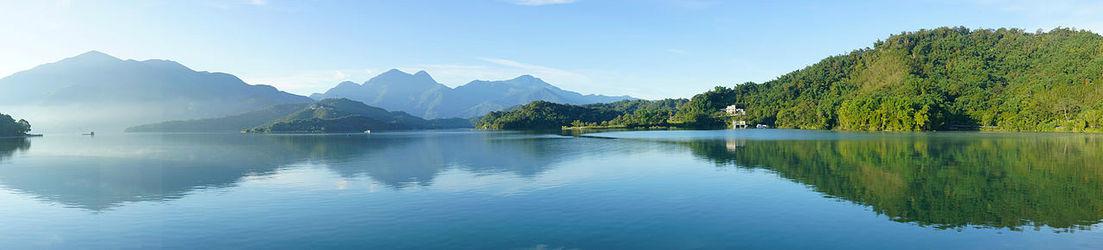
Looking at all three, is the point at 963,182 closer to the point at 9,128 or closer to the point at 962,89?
the point at 962,89

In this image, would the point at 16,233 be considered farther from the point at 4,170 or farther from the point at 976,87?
the point at 976,87

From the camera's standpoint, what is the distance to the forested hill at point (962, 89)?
10869cm

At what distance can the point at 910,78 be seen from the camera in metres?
158

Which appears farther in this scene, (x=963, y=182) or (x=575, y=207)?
(x=963, y=182)

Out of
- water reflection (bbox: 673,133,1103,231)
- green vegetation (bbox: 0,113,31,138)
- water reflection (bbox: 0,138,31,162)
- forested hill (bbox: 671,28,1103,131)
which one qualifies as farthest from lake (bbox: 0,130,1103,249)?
green vegetation (bbox: 0,113,31,138)

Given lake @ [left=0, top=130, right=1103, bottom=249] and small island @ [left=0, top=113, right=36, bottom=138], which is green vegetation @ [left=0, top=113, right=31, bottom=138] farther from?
lake @ [left=0, top=130, right=1103, bottom=249]

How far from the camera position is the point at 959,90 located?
140000mm

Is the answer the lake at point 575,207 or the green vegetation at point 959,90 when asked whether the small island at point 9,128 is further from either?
the green vegetation at point 959,90

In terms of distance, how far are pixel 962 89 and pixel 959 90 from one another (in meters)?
1.17

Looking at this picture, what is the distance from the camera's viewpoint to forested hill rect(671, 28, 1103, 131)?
357 ft

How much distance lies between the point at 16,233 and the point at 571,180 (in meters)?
23.9

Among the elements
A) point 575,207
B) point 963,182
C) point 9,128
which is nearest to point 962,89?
point 963,182

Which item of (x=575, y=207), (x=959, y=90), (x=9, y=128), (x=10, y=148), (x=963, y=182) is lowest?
(x=575, y=207)

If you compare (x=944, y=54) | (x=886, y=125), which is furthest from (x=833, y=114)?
(x=944, y=54)
